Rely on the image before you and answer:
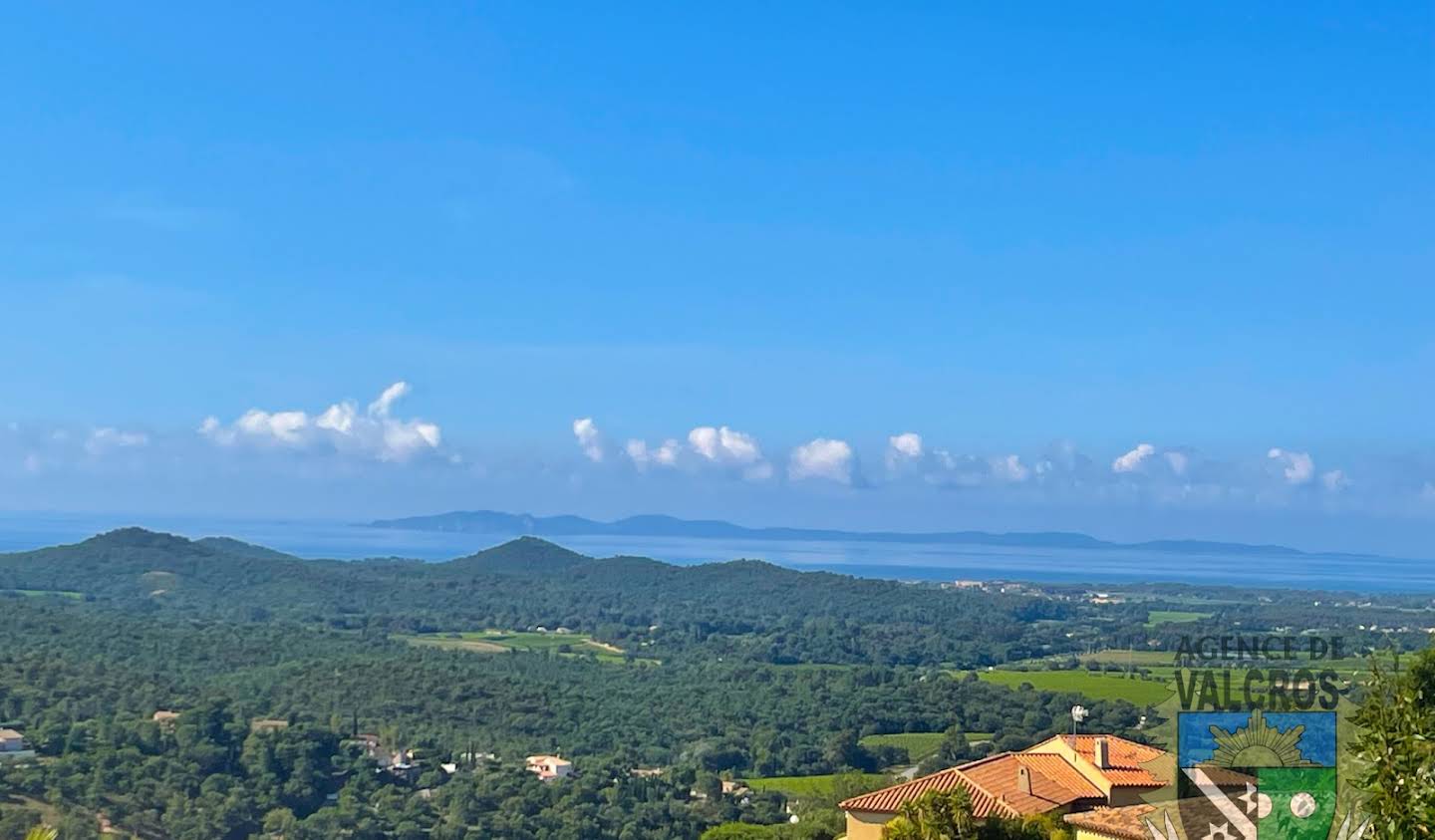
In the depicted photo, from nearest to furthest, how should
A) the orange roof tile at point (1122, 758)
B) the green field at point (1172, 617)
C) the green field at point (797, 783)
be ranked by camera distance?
the orange roof tile at point (1122, 758) < the green field at point (797, 783) < the green field at point (1172, 617)

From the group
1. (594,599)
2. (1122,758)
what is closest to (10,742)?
(1122,758)

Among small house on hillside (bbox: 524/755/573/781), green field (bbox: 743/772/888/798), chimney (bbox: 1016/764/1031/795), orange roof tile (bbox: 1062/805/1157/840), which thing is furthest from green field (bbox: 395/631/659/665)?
Result: orange roof tile (bbox: 1062/805/1157/840)

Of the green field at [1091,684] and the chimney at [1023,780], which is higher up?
the chimney at [1023,780]

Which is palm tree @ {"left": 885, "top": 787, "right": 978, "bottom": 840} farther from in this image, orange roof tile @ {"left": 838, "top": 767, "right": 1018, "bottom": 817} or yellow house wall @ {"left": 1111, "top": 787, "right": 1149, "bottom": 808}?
yellow house wall @ {"left": 1111, "top": 787, "right": 1149, "bottom": 808}

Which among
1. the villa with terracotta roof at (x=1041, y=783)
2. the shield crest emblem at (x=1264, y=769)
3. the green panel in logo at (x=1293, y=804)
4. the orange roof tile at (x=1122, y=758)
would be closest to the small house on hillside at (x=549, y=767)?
Answer: the villa with terracotta roof at (x=1041, y=783)

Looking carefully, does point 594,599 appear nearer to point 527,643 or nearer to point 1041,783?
point 527,643

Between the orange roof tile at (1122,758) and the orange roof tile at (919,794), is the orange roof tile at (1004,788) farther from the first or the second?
the orange roof tile at (1122,758)

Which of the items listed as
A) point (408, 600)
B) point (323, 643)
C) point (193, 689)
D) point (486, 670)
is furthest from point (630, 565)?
point (193, 689)
